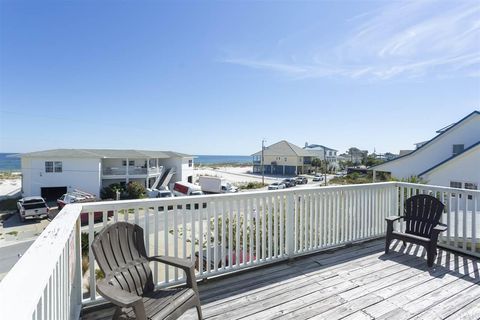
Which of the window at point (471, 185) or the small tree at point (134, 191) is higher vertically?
the window at point (471, 185)

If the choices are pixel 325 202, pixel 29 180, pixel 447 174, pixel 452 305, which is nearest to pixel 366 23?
pixel 325 202

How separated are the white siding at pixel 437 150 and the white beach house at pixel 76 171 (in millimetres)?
21754

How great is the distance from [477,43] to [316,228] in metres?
7.22

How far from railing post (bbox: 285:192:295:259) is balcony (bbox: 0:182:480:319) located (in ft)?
0.05

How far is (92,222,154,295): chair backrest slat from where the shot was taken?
196 centimetres

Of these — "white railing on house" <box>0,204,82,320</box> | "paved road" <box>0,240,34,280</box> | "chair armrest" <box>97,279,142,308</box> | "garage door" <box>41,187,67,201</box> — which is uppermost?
"white railing on house" <box>0,204,82,320</box>

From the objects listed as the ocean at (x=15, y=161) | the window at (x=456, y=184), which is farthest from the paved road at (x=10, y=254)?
the window at (x=456, y=184)

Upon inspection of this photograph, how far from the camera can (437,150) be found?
660 inches

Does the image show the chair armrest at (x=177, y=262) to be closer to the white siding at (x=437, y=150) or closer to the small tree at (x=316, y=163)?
the white siding at (x=437, y=150)

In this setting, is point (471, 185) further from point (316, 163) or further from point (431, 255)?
point (316, 163)

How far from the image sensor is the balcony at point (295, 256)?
7.79ft

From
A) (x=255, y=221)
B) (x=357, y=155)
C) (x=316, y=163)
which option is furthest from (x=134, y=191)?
(x=357, y=155)

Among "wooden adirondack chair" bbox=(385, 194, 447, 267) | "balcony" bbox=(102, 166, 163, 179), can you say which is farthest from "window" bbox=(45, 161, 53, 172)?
"wooden adirondack chair" bbox=(385, 194, 447, 267)

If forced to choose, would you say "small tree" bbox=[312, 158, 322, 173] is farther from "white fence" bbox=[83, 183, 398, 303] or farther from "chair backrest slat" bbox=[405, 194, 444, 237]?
"chair backrest slat" bbox=[405, 194, 444, 237]
